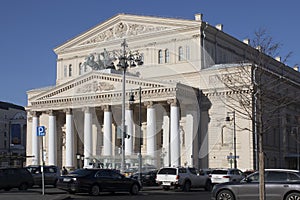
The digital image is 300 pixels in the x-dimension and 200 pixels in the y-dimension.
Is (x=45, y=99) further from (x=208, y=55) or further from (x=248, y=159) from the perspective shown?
(x=248, y=159)

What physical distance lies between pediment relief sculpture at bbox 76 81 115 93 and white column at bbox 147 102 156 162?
6456 mm

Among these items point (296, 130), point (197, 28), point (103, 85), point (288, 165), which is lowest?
point (288, 165)

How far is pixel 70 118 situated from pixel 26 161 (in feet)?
45.5

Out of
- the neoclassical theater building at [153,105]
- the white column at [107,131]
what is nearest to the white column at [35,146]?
the neoclassical theater building at [153,105]

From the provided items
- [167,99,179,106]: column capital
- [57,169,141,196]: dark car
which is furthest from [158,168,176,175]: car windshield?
[167,99,179,106]: column capital

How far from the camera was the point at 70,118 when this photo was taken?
7669cm

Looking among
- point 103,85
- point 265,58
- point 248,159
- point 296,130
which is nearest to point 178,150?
point 248,159

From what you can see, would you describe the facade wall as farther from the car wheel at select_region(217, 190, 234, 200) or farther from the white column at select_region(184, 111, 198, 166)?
the car wheel at select_region(217, 190, 234, 200)

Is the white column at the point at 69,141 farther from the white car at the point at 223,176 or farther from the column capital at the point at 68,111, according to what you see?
the white car at the point at 223,176

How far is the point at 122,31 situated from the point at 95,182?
51.2 meters

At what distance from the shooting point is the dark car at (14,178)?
36562mm

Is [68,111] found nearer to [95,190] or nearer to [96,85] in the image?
[96,85]

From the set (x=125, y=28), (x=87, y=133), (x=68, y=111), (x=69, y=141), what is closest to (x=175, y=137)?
(x=87, y=133)

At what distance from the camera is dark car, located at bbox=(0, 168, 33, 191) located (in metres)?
36.6
